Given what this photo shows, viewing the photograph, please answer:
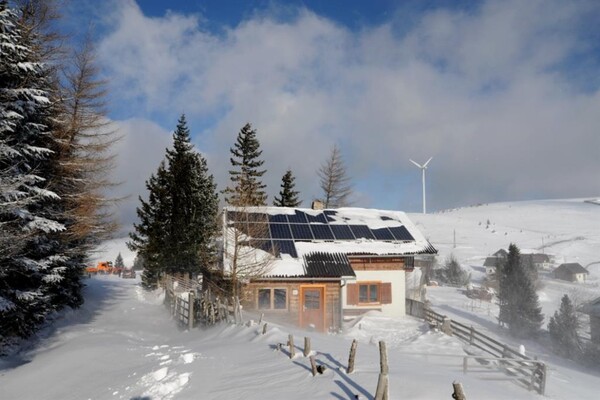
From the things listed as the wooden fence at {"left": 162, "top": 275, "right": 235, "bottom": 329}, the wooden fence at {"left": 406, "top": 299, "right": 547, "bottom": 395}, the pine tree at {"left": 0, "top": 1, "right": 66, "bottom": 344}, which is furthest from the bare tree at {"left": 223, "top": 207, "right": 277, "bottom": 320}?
the wooden fence at {"left": 406, "top": 299, "right": 547, "bottom": 395}

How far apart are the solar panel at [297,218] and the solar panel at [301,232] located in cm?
60

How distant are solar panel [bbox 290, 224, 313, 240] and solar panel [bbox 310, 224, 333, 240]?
1.30 feet

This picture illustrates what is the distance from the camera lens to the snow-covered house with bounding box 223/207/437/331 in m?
24.0

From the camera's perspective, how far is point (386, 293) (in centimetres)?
2752

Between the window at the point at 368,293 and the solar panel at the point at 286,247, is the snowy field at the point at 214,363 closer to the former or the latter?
the window at the point at 368,293

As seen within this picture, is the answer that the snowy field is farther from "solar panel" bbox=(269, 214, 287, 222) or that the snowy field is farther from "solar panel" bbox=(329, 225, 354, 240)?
"solar panel" bbox=(269, 214, 287, 222)

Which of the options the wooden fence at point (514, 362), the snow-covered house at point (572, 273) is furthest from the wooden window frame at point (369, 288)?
the snow-covered house at point (572, 273)

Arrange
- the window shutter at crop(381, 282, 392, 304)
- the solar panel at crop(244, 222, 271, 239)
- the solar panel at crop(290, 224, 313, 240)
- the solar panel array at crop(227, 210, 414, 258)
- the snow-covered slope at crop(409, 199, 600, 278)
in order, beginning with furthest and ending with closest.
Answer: the snow-covered slope at crop(409, 199, 600, 278)
the solar panel at crop(290, 224, 313, 240)
the window shutter at crop(381, 282, 392, 304)
the solar panel array at crop(227, 210, 414, 258)
the solar panel at crop(244, 222, 271, 239)

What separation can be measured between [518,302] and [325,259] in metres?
37.2

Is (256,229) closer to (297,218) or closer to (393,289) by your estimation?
(297,218)

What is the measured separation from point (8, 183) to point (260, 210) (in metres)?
13.4

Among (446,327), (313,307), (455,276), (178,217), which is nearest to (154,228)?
(178,217)

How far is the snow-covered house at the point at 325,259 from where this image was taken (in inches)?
945

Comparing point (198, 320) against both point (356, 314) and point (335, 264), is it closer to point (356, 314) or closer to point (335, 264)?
point (335, 264)
